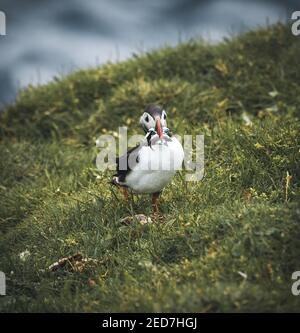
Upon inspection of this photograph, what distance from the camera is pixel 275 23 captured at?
9.66 meters

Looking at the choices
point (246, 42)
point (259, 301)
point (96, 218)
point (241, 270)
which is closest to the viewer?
point (259, 301)

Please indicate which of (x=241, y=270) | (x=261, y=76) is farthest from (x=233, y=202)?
(x=261, y=76)

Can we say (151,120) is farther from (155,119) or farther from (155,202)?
(155,202)

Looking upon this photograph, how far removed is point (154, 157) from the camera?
5.07 m

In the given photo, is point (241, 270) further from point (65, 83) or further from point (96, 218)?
point (65, 83)

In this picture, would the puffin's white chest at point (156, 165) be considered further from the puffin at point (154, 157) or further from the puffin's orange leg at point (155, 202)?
the puffin's orange leg at point (155, 202)

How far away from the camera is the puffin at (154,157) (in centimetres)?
507

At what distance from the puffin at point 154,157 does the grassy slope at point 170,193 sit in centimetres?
39

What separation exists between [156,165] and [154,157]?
0.24ft

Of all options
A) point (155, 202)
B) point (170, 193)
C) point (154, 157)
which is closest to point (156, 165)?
point (154, 157)

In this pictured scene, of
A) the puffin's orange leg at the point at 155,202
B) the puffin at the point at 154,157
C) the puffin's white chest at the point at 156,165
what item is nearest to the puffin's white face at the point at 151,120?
the puffin at the point at 154,157

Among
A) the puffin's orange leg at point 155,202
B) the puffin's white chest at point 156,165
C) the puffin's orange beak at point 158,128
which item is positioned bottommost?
the puffin's orange leg at point 155,202
